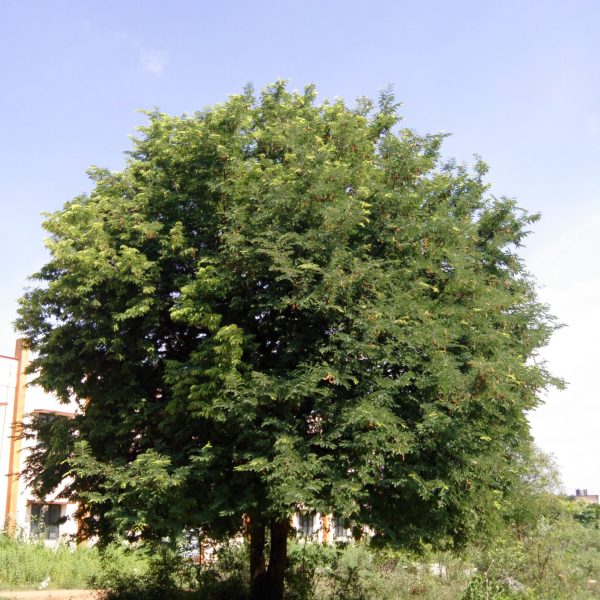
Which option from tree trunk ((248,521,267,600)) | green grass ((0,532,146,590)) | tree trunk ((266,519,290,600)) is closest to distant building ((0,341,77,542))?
green grass ((0,532,146,590))

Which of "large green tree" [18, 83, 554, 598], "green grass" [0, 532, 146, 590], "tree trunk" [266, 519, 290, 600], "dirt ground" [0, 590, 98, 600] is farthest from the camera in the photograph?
"green grass" [0, 532, 146, 590]

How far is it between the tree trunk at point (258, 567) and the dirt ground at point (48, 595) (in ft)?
13.2

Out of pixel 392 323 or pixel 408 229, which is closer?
pixel 392 323

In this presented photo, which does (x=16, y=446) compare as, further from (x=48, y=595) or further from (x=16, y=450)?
(x=48, y=595)

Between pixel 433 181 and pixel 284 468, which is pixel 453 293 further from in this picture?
pixel 284 468

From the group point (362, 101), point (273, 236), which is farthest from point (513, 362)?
point (362, 101)

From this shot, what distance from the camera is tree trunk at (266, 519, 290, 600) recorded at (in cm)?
1327

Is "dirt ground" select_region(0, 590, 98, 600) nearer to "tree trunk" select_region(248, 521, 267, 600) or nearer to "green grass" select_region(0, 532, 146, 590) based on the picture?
"green grass" select_region(0, 532, 146, 590)

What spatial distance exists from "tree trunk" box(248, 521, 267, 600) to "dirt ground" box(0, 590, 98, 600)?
4.01 m

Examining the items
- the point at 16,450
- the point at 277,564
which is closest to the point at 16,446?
the point at 16,450

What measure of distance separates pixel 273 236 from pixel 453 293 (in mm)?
3601

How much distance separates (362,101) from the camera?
1455 cm

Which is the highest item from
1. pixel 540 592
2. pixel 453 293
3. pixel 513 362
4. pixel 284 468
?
pixel 453 293

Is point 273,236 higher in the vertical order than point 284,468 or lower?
higher
